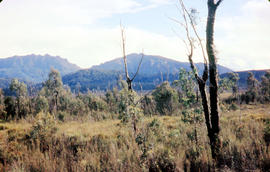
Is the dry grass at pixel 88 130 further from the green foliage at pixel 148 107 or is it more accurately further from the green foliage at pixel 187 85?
the green foliage at pixel 187 85

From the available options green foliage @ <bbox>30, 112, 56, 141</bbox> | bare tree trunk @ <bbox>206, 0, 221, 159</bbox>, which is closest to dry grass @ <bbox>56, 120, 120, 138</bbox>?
green foliage @ <bbox>30, 112, 56, 141</bbox>

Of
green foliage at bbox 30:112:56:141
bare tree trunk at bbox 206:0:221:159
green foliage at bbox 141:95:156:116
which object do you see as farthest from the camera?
green foliage at bbox 30:112:56:141

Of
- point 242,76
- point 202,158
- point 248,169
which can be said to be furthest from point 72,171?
point 242,76

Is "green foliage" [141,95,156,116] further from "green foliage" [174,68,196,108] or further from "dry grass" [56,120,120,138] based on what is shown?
"dry grass" [56,120,120,138]

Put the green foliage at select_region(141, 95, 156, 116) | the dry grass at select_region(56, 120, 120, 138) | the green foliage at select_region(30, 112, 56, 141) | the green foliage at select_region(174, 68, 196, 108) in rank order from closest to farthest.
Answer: the green foliage at select_region(174, 68, 196, 108), the green foliage at select_region(141, 95, 156, 116), the green foliage at select_region(30, 112, 56, 141), the dry grass at select_region(56, 120, 120, 138)

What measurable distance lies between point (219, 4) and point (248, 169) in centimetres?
364

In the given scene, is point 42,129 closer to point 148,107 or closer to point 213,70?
point 213,70

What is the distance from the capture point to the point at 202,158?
412 centimetres

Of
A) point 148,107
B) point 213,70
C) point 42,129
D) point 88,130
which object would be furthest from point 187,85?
point 148,107

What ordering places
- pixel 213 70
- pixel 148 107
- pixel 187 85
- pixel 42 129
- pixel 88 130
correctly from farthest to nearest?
pixel 148 107 < pixel 88 130 < pixel 42 129 < pixel 187 85 < pixel 213 70

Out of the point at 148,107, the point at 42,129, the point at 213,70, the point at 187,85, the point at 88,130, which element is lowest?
the point at 88,130

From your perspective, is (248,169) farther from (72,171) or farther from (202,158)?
(72,171)

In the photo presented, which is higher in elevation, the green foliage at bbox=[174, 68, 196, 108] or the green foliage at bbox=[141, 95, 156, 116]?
the green foliage at bbox=[174, 68, 196, 108]

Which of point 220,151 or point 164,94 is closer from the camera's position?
point 220,151
